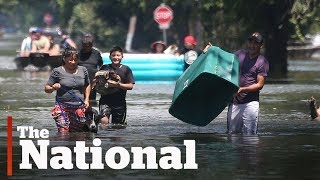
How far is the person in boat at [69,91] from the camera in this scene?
61.4ft

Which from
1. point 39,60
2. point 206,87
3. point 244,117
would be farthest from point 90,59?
point 39,60

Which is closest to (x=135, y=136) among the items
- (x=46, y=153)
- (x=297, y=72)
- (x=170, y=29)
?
(x=46, y=153)

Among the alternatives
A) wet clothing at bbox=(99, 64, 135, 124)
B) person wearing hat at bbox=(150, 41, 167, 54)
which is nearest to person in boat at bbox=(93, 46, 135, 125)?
wet clothing at bbox=(99, 64, 135, 124)

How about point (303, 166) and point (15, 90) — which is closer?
point (303, 166)

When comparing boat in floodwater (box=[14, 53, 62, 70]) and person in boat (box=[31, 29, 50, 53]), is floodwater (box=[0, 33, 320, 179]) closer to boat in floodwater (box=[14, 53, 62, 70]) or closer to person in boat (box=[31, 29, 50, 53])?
boat in floodwater (box=[14, 53, 62, 70])

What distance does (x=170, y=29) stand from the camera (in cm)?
7169

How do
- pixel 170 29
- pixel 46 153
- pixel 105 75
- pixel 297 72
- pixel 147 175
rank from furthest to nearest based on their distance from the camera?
pixel 170 29
pixel 297 72
pixel 105 75
pixel 46 153
pixel 147 175

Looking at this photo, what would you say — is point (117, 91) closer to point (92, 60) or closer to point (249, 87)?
point (249, 87)

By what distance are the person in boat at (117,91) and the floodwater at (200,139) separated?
0.87 feet

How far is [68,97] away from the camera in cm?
1873

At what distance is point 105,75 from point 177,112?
1.31 m

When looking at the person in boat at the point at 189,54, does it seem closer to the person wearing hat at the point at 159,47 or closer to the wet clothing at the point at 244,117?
the person wearing hat at the point at 159,47

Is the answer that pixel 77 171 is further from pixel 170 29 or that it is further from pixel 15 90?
pixel 170 29

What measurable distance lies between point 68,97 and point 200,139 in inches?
80.3
